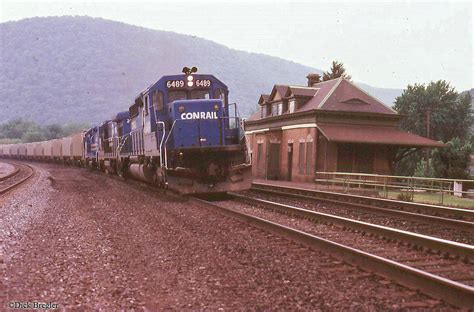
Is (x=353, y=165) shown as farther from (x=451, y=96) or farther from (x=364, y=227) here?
(x=451, y=96)

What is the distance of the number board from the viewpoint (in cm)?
1557

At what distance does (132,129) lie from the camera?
2008 centimetres

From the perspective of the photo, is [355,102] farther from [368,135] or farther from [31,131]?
[31,131]

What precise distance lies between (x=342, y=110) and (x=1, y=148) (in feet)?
229

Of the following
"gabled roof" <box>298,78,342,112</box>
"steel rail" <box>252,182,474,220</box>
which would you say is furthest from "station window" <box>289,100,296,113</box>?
"steel rail" <box>252,182,474,220</box>

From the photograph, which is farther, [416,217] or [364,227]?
[416,217]

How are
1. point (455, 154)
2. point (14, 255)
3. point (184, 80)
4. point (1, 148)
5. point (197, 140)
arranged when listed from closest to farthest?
1. point (14, 255)
2. point (197, 140)
3. point (184, 80)
4. point (455, 154)
5. point (1, 148)

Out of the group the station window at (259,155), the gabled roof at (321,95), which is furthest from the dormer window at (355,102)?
the station window at (259,155)

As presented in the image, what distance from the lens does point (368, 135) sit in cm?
3066

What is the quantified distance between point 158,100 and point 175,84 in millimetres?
796

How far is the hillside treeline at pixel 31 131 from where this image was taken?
13825 cm

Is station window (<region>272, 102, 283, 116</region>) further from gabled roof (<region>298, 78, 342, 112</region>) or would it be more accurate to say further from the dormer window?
the dormer window

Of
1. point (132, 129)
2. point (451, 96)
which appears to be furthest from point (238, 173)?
point (451, 96)

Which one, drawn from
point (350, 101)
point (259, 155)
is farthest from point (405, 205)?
point (259, 155)
